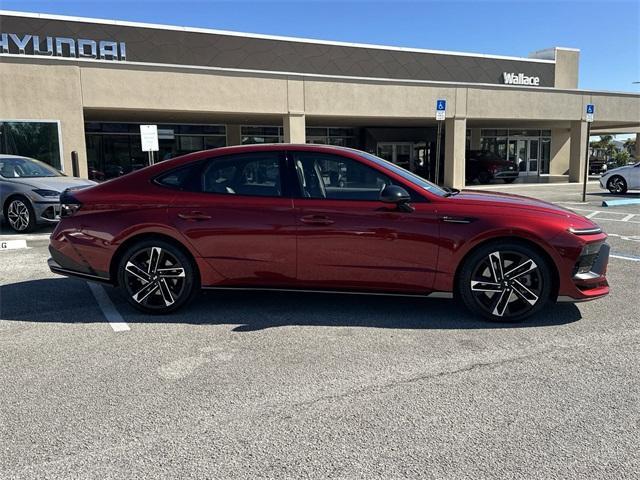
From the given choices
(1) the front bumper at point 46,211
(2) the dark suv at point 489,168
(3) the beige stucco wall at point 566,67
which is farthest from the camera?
(3) the beige stucco wall at point 566,67

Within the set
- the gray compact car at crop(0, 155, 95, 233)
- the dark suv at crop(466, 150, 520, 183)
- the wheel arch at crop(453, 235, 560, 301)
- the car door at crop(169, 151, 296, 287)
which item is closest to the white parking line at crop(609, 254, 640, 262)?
the wheel arch at crop(453, 235, 560, 301)

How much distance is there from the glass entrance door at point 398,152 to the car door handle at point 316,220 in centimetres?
2465

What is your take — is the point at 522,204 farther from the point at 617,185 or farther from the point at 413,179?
the point at 617,185

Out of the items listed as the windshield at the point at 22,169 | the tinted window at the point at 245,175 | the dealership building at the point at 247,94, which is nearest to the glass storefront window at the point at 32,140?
the dealership building at the point at 247,94

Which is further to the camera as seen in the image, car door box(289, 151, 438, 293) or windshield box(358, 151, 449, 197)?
windshield box(358, 151, 449, 197)

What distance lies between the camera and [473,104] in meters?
22.4

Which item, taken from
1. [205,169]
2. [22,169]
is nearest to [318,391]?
[205,169]

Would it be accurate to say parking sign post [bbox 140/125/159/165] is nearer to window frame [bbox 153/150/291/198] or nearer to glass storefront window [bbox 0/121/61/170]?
glass storefront window [bbox 0/121/61/170]

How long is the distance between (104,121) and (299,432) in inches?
888

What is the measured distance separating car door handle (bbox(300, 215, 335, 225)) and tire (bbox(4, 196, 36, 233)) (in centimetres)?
716

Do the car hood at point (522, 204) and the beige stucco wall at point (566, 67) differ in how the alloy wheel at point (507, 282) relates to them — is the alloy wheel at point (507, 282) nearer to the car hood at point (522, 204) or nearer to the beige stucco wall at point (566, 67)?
the car hood at point (522, 204)

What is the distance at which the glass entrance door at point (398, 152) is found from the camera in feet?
94.6

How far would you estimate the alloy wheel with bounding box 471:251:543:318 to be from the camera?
4492mm

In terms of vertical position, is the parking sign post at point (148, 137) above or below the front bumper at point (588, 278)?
above
